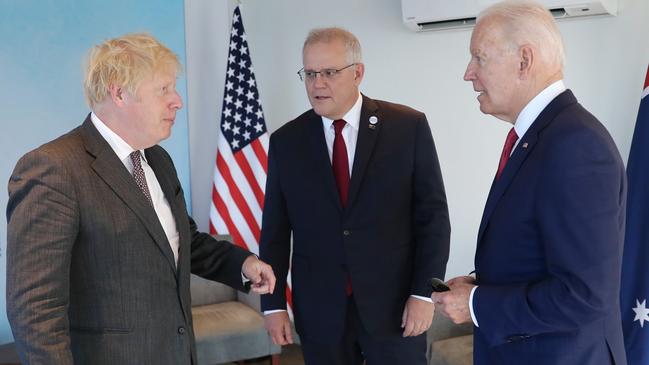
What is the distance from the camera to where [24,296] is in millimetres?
1604

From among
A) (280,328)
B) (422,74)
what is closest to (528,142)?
(280,328)

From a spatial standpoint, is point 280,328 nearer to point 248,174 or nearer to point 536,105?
point 536,105

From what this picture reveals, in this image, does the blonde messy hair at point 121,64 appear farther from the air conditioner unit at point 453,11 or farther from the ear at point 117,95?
the air conditioner unit at point 453,11

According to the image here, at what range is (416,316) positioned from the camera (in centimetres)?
239

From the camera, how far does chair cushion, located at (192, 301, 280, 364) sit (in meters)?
3.99

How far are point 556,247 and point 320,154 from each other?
1109 millimetres

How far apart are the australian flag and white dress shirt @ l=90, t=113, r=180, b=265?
2.19 m

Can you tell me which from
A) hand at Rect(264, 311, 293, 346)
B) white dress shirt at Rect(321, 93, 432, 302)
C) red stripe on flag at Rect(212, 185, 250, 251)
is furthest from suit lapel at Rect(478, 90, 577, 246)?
red stripe on flag at Rect(212, 185, 250, 251)

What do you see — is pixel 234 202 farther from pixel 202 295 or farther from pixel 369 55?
pixel 369 55

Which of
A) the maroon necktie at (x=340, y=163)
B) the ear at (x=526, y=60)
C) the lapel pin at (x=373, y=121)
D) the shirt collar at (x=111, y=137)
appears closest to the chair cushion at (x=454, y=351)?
the maroon necktie at (x=340, y=163)

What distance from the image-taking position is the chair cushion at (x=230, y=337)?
3986 mm

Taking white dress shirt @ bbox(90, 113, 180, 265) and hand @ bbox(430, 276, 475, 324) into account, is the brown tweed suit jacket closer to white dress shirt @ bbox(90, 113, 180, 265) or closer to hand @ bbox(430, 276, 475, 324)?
white dress shirt @ bbox(90, 113, 180, 265)

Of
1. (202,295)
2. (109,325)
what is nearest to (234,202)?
(202,295)

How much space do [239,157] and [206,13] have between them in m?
1.10
